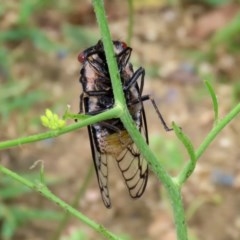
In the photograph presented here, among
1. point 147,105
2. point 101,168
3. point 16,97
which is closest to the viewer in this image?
point 101,168

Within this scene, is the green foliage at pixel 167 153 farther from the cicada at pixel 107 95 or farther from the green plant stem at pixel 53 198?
the green plant stem at pixel 53 198

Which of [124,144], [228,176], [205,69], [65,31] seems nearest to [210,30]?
[205,69]

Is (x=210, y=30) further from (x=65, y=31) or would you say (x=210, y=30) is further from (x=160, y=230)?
(x=160, y=230)

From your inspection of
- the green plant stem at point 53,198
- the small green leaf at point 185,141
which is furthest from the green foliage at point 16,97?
the small green leaf at point 185,141

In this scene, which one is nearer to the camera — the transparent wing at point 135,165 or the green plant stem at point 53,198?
the green plant stem at point 53,198

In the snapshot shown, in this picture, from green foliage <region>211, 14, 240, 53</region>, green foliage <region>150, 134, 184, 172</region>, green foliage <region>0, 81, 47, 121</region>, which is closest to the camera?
green foliage <region>150, 134, 184, 172</region>

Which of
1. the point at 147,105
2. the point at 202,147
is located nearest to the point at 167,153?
the point at 147,105

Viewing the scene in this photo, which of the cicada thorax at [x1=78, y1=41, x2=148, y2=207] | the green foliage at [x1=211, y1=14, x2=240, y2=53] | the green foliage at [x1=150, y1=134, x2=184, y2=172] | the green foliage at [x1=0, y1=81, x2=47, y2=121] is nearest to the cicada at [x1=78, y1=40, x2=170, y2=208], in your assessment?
the cicada thorax at [x1=78, y1=41, x2=148, y2=207]

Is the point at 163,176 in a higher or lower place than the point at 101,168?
lower

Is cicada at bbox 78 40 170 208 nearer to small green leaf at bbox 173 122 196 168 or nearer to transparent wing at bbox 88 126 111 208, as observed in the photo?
transparent wing at bbox 88 126 111 208

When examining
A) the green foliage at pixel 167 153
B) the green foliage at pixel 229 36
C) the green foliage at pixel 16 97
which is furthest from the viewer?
the green foliage at pixel 229 36

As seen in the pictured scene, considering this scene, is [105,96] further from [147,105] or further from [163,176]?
[147,105]
